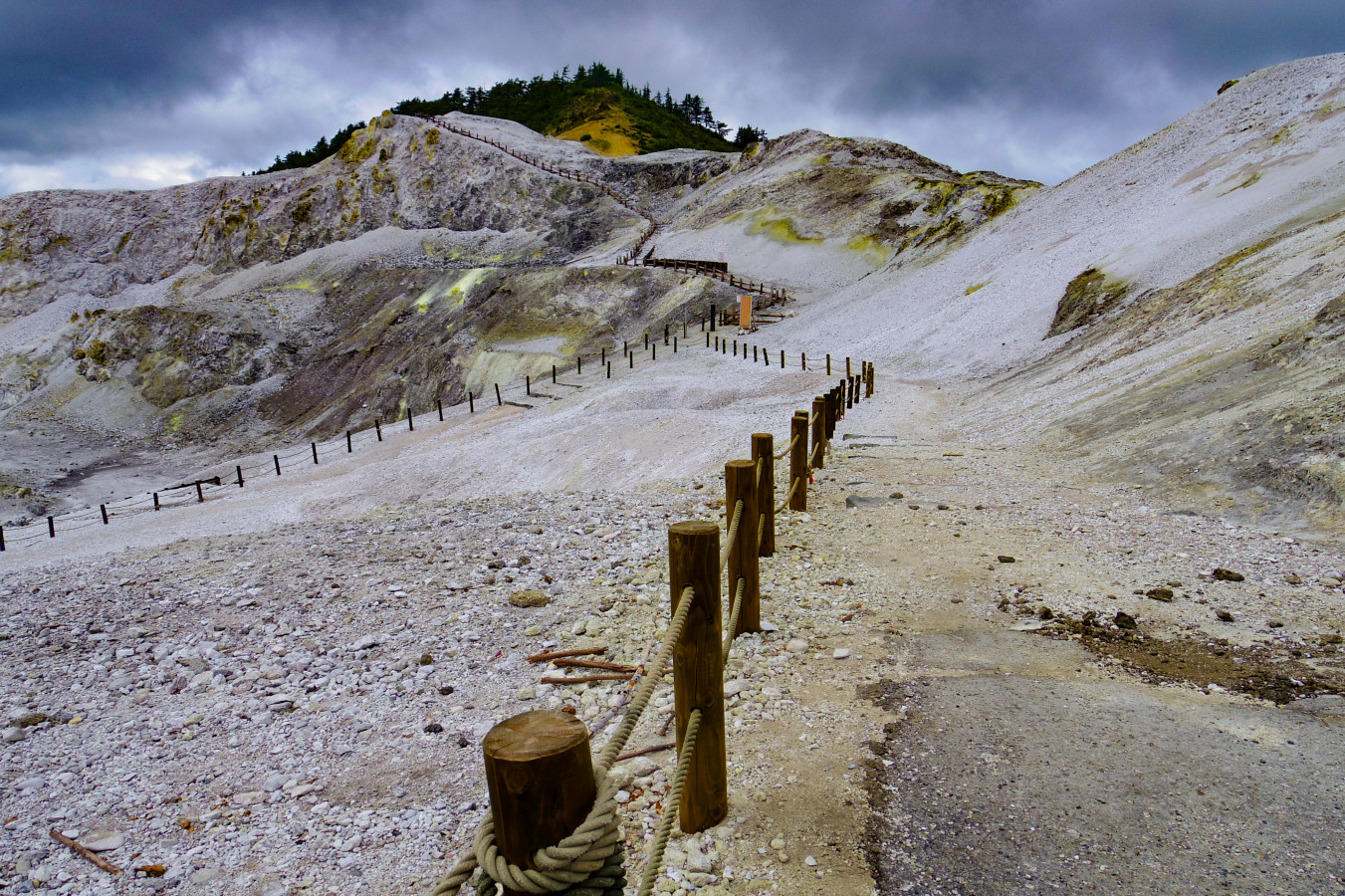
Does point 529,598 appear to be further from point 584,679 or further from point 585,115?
point 585,115

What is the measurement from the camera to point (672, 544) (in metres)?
3.26

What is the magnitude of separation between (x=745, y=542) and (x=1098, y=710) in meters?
2.36

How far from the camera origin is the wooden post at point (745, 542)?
194 inches

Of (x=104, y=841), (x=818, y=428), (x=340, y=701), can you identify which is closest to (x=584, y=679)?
(x=340, y=701)

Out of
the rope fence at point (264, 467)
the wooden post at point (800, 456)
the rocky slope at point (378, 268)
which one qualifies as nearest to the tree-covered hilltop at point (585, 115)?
the rocky slope at point (378, 268)

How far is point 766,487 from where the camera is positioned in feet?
22.3

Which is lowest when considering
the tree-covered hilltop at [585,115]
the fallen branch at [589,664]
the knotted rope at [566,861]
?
the fallen branch at [589,664]

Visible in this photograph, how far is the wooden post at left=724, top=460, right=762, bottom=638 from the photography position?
4.92 m

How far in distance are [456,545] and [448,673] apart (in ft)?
10.5

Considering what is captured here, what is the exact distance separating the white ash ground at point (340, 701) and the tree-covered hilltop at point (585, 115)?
297 ft

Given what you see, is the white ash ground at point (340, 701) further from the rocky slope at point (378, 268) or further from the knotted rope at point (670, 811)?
the rocky slope at point (378, 268)

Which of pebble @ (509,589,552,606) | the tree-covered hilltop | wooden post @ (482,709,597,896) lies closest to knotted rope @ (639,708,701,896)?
wooden post @ (482,709,597,896)

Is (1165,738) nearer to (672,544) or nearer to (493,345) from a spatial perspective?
(672,544)

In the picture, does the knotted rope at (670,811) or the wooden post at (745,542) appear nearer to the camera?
the knotted rope at (670,811)
